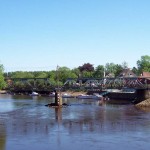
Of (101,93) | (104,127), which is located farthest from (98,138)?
(101,93)

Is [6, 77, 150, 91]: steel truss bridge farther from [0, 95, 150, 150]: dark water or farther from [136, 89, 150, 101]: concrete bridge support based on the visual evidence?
[0, 95, 150, 150]: dark water

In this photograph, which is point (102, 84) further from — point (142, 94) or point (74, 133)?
point (74, 133)

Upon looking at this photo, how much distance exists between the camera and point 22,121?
65.5m

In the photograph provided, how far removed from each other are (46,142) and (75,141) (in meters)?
3.17

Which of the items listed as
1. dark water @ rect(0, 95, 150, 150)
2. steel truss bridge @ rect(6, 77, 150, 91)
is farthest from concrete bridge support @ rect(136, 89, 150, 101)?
dark water @ rect(0, 95, 150, 150)

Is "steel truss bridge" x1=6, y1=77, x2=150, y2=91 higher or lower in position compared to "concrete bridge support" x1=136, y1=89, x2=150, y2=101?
higher

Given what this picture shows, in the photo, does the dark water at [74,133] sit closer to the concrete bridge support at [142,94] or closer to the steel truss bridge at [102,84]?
the concrete bridge support at [142,94]

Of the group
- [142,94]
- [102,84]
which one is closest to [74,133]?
[142,94]

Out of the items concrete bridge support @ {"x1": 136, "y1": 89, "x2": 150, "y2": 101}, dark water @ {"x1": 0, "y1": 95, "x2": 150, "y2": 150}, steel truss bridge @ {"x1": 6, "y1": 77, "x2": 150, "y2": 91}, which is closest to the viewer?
dark water @ {"x1": 0, "y1": 95, "x2": 150, "y2": 150}

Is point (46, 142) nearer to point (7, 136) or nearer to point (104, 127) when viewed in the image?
point (7, 136)

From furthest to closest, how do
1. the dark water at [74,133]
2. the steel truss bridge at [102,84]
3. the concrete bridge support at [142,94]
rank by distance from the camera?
the steel truss bridge at [102,84] < the concrete bridge support at [142,94] < the dark water at [74,133]

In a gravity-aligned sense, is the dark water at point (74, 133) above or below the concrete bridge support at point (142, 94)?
below

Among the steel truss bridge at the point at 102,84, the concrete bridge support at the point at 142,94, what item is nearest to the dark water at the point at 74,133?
the concrete bridge support at the point at 142,94

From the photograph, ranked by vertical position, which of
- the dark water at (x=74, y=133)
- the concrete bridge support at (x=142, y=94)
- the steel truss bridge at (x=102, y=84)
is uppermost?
the steel truss bridge at (x=102, y=84)
